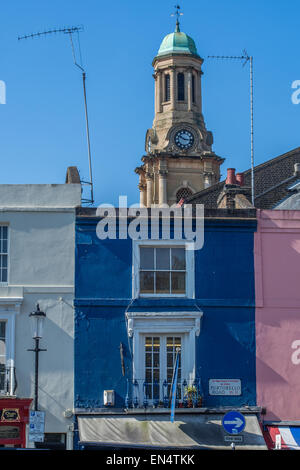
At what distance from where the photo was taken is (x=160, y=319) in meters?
23.1

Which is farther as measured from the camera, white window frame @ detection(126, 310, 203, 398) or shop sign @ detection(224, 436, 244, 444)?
white window frame @ detection(126, 310, 203, 398)

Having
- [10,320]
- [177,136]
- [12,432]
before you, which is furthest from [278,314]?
[177,136]

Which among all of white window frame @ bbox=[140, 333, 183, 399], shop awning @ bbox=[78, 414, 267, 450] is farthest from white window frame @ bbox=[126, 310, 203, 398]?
shop awning @ bbox=[78, 414, 267, 450]

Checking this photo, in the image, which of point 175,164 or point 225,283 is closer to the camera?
point 225,283

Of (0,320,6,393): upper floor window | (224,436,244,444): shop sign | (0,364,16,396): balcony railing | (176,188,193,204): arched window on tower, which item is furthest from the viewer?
(176,188,193,204): arched window on tower

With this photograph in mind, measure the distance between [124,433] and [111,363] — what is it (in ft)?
6.42

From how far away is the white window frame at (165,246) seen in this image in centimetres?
2338

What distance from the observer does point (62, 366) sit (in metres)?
22.8

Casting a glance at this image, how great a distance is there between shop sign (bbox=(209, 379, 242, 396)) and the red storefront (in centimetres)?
483

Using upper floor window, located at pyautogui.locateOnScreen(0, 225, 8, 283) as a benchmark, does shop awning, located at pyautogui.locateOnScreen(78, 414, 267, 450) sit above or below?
below

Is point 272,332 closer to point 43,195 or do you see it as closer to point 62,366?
point 62,366

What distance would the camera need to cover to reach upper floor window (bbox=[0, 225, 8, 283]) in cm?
2333

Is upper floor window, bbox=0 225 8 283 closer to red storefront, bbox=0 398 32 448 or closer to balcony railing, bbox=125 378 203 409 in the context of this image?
red storefront, bbox=0 398 32 448
